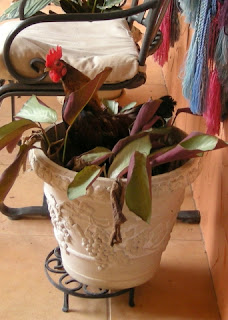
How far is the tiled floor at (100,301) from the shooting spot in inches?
51.1

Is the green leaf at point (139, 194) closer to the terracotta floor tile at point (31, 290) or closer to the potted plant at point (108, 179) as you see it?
the potted plant at point (108, 179)

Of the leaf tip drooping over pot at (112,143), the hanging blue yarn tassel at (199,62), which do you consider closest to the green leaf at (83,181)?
the leaf tip drooping over pot at (112,143)

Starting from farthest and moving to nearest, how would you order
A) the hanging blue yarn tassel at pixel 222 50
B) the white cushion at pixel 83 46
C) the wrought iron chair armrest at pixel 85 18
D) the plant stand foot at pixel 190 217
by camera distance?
1. the plant stand foot at pixel 190 217
2. the white cushion at pixel 83 46
3. the wrought iron chair armrest at pixel 85 18
4. the hanging blue yarn tassel at pixel 222 50

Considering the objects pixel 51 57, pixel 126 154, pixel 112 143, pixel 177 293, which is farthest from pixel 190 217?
pixel 51 57

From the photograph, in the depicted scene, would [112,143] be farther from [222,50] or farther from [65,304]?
[65,304]

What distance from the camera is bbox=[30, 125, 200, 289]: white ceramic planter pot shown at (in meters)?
1.05

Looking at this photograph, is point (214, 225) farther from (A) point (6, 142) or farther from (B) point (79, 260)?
(A) point (6, 142)

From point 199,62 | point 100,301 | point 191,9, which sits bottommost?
point 100,301

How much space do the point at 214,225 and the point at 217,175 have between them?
152 millimetres

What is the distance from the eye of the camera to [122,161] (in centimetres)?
102

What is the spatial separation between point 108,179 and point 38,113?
0.82 feet

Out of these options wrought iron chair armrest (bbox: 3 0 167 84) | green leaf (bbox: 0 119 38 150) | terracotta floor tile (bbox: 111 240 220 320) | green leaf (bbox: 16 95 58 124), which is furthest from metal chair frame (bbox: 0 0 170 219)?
terracotta floor tile (bbox: 111 240 220 320)

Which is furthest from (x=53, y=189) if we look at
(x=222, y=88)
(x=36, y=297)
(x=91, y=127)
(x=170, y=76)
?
(x=170, y=76)

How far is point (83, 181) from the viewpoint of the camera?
954 millimetres
